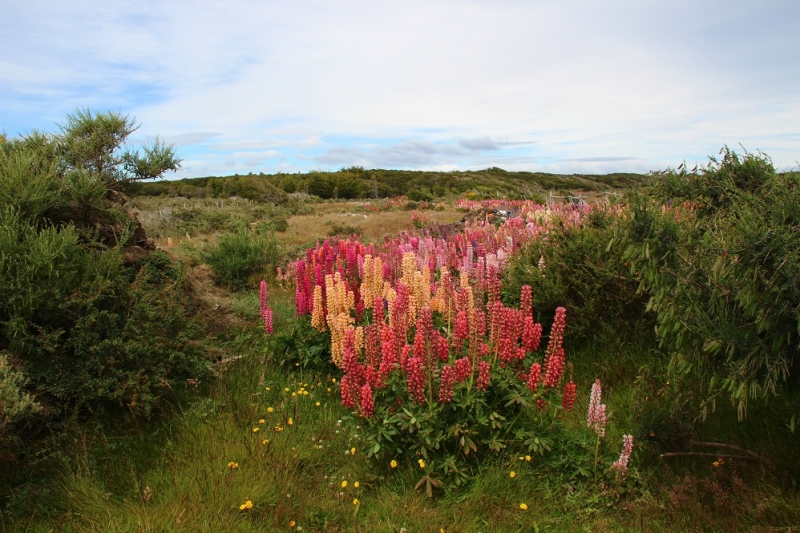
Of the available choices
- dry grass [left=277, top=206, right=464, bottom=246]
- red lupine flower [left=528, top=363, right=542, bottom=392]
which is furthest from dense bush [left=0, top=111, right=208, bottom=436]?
dry grass [left=277, top=206, right=464, bottom=246]

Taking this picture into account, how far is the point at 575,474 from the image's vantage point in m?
3.55

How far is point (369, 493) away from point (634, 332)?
3.07 metres

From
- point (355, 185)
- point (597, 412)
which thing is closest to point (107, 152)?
point (597, 412)

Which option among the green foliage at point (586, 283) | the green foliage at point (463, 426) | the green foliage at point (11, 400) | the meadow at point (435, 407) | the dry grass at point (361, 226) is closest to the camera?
the meadow at point (435, 407)

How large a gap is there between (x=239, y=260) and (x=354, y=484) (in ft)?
22.2

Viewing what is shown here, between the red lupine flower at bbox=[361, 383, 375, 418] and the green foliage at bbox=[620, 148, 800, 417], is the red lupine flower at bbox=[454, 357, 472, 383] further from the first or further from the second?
the green foliage at bbox=[620, 148, 800, 417]

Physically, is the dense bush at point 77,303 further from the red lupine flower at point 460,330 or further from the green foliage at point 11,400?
the red lupine flower at point 460,330

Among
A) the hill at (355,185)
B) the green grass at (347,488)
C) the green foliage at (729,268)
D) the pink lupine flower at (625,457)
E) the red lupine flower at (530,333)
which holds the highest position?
the hill at (355,185)

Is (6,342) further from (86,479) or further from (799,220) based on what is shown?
(799,220)

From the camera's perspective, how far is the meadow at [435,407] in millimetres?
3137

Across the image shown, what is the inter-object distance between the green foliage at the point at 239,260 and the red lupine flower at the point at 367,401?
20.6 ft

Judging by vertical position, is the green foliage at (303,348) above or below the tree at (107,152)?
below

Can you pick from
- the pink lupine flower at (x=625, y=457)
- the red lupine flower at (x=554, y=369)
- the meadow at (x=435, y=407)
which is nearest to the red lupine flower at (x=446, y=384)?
the meadow at (x=435, y=407)

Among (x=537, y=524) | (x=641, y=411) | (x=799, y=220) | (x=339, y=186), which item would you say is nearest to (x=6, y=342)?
(x=537, y=524)
